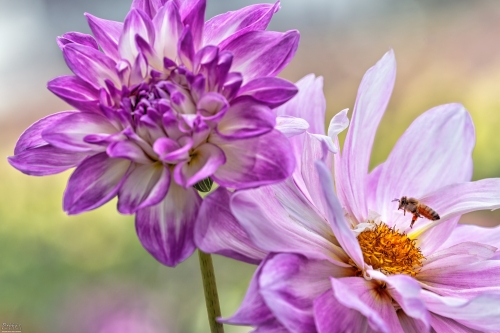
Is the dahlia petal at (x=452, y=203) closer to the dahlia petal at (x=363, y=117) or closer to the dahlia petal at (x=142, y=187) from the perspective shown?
the dahlia petal at (x=363, y=117)

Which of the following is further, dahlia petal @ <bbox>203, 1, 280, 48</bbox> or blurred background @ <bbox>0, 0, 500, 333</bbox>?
blurred background @ <bbox>0, 0, 500, 333</bbox>

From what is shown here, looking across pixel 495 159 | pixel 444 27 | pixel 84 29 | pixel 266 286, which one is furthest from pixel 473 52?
pixel 266 286

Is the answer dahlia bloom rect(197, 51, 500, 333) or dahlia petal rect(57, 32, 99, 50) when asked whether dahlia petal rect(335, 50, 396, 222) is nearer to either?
dahlia bloom rect(197, 51, 500, 333)

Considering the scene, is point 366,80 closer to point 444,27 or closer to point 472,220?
point 472,220

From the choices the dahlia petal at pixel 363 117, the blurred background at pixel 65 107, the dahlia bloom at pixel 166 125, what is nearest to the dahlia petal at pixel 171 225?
the dahlia bloom at pixel 166 125

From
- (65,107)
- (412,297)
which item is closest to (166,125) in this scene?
(412,297)

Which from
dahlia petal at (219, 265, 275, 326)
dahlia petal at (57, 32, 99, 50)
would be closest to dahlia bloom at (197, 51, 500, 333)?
dahlia petal at (219, 265, 275, 326)

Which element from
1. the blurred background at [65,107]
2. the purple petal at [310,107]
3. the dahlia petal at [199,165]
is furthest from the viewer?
the blurred background at [65,107]
